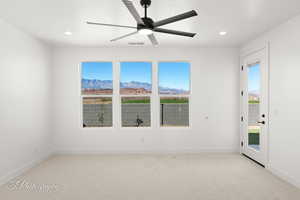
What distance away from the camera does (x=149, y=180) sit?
3.15m

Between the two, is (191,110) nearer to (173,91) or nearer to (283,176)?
(173,91)

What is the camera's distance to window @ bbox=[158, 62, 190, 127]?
4.79 m

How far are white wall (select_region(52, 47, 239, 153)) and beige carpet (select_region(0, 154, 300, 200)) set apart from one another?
45 cm

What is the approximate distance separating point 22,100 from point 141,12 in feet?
8.94

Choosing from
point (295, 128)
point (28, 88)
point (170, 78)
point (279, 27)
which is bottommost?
point (295, 128)

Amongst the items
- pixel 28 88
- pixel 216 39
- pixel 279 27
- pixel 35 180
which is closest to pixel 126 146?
pixel 35 180

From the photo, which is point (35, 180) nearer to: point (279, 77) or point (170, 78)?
point (170, 78)

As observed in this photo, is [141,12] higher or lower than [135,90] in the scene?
higher

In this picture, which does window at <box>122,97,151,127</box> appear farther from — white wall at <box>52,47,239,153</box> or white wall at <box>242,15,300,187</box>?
white wall at <box>242,15,300,187</box>

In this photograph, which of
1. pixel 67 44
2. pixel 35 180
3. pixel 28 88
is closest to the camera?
pixel 35 180

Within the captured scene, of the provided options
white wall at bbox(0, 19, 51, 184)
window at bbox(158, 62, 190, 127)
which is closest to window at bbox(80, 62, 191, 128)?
window at bbox(158, 62, 190, 127)

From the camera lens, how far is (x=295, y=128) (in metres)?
2.93

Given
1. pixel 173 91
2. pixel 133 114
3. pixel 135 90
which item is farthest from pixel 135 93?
pixel 173 91

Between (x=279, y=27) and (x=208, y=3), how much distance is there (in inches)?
63.5
